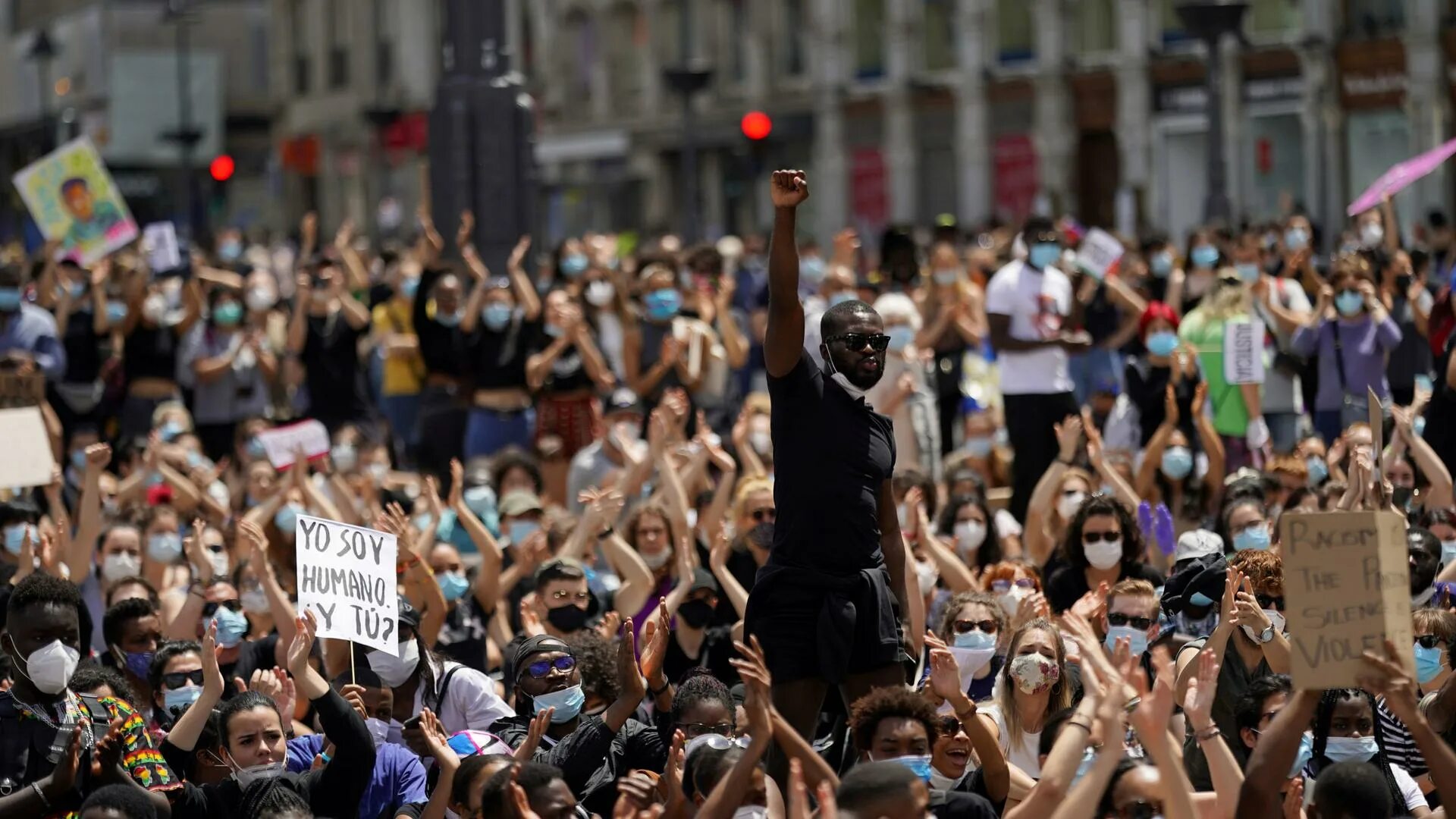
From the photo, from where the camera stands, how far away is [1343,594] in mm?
6570

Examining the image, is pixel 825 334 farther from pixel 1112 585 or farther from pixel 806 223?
pixel 806 223

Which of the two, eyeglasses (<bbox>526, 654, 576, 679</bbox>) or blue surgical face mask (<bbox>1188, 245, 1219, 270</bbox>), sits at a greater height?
blue surgical face mask (<bbox>1188, 245, 1219, 270</bbox>)

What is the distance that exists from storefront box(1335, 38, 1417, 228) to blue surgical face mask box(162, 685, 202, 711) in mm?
26540

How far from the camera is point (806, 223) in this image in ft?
147

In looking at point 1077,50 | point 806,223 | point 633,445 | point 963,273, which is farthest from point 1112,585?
point 806,223

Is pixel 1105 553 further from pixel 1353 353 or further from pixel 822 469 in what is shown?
pixel 1353 353

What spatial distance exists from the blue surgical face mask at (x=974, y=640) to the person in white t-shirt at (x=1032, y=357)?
196 inches

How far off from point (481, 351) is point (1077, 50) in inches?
964

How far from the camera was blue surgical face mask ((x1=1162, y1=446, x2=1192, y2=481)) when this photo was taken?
13.5 metres

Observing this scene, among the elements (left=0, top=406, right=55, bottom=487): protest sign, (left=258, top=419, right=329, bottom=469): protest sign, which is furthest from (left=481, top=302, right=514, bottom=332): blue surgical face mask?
(left=0, top=406, right=55, bottom=487): protest sign

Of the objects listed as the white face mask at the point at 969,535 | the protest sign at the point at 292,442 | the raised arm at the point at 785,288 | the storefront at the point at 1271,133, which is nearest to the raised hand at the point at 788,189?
the raised arm at the point at 785,288

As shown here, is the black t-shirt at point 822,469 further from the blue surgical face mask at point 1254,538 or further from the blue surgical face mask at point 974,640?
the blue surgical face mask at point 1254,538

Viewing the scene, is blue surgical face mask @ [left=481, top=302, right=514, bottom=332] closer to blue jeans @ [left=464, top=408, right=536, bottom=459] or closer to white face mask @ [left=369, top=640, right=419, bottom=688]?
blue jeans @ [left=464, top=408, right=536, bottom=459]

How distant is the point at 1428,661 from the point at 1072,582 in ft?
7.26
